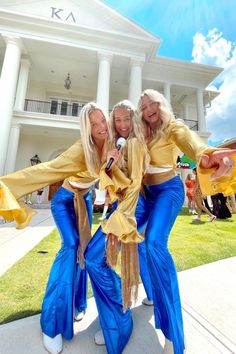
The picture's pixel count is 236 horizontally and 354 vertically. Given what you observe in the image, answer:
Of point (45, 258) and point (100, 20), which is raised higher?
point (100, 20)

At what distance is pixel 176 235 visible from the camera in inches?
184

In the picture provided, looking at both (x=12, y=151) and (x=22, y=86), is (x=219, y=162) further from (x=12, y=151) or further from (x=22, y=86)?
(x=22, y=86)

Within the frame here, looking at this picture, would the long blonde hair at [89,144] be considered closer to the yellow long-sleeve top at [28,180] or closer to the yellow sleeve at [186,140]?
the yellow long-sleeve top at [28,180]

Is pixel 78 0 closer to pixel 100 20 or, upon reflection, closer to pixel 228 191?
pixel 100 20

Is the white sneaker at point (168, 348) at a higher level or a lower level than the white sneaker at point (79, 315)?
higher

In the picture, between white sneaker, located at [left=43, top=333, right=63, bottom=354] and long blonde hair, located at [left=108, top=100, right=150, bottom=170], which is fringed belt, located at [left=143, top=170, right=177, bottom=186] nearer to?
long blonde hair, located at [left=108, top=100, right=150, bottom=170]

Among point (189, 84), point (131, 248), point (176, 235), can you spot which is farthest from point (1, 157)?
point (189, 84)

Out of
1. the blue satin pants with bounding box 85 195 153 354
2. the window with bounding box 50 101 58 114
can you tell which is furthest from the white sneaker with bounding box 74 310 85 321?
the window with bounding box 50 101 58 114

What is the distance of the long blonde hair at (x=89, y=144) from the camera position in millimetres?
1434

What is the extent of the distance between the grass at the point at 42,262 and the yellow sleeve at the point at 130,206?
1.30 m

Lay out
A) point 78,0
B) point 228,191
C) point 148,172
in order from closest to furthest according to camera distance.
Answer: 1. point 228,191
2. point 148,172
3. point 78,0

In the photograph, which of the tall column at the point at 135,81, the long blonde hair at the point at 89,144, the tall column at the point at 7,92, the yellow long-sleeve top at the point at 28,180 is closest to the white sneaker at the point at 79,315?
the yellow long-sleeve top at the point at 28,180

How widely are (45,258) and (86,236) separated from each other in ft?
5.87

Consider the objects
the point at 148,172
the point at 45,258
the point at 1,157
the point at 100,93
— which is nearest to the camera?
the point at 148,172
